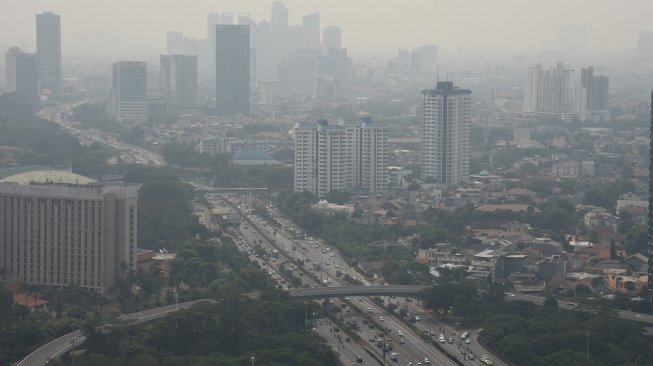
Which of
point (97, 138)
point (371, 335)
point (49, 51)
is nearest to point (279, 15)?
point (49, 51)

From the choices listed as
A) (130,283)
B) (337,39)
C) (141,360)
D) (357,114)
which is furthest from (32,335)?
(337,39)

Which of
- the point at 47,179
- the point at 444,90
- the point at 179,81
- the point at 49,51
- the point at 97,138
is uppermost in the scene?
the point at 49,51

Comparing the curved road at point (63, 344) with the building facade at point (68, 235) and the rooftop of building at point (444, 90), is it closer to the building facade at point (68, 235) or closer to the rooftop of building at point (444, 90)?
the building facade at point (68, 235)

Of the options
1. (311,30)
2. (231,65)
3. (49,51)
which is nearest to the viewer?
(231,65)

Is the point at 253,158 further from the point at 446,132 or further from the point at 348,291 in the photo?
the point at 348,291

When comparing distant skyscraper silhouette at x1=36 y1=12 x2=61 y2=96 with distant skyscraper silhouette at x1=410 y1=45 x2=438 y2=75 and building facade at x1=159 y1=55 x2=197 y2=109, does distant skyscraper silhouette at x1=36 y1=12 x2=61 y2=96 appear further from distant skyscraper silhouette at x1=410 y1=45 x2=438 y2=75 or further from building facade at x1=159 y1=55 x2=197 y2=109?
distant skyscraper silhouette at x1=410 y1=45 x2=438 y2=75

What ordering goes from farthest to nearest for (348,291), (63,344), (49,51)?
(49,51) < (348,291) < (63,344)
